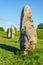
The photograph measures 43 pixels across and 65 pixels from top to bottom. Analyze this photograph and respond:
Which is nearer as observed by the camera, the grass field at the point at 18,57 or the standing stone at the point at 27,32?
the grass field at the point at 18,57

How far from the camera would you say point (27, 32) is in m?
26.6

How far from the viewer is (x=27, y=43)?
2631 cm

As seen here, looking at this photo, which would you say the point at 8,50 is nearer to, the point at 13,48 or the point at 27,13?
the point at 13,48

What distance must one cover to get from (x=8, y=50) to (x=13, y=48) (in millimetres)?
1323

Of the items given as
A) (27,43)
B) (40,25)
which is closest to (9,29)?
(40,25)

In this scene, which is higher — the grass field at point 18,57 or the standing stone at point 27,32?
the standing stone at point 27,32

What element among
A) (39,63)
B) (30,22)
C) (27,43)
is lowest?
(39,63)

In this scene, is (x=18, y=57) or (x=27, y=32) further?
(x=27, y=32)

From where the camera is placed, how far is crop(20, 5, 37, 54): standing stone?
86.3ft

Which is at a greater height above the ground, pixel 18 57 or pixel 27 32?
pixel 27 32

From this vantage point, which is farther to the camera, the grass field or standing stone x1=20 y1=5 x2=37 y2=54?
standing stone x1=20 y1=5 x2=37 y2=54

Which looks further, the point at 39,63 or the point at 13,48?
the point at 13,48

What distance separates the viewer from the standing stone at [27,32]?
2630cm

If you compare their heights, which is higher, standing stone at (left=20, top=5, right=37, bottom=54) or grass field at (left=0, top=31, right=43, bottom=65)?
standing stone at (left=20, top=5, right=37, bottom=54)
